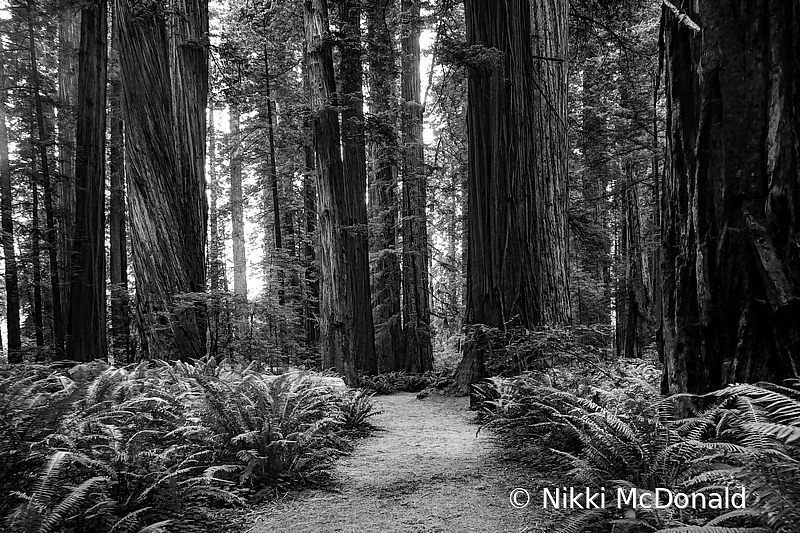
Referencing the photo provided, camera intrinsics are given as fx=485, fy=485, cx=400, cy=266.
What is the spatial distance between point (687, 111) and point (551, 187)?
4287 millimetres

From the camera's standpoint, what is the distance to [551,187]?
7.32 m

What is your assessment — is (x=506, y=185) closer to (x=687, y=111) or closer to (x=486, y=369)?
(x=486, y=369)

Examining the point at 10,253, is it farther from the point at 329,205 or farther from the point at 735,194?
the point at 735,194

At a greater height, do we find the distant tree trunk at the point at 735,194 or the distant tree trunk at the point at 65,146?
the distant tree trunk at the point at 65,146

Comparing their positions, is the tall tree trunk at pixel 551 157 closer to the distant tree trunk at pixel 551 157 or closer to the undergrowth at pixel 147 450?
the distant tree trunk at pixel 551 157

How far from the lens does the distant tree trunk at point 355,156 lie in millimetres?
10062

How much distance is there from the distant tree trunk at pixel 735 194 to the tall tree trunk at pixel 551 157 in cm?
387

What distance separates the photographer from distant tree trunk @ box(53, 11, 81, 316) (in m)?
10.3

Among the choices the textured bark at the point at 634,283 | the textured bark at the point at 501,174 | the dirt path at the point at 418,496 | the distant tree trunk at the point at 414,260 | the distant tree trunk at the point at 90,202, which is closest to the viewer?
the dirt path at the point at 418,496

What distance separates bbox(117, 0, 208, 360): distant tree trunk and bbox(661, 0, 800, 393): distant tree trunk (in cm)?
666

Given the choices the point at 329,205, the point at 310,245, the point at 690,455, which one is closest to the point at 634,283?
the point at 329,205

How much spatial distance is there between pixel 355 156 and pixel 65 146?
612 cm

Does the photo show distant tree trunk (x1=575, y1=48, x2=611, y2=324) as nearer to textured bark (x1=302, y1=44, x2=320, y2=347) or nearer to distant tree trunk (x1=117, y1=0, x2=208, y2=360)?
distant tree trunk (x1=117, y1=0, x2=208, y2=360)

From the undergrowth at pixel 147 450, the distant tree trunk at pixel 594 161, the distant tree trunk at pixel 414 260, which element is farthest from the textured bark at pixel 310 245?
the undergrowth at pixel 147 450
